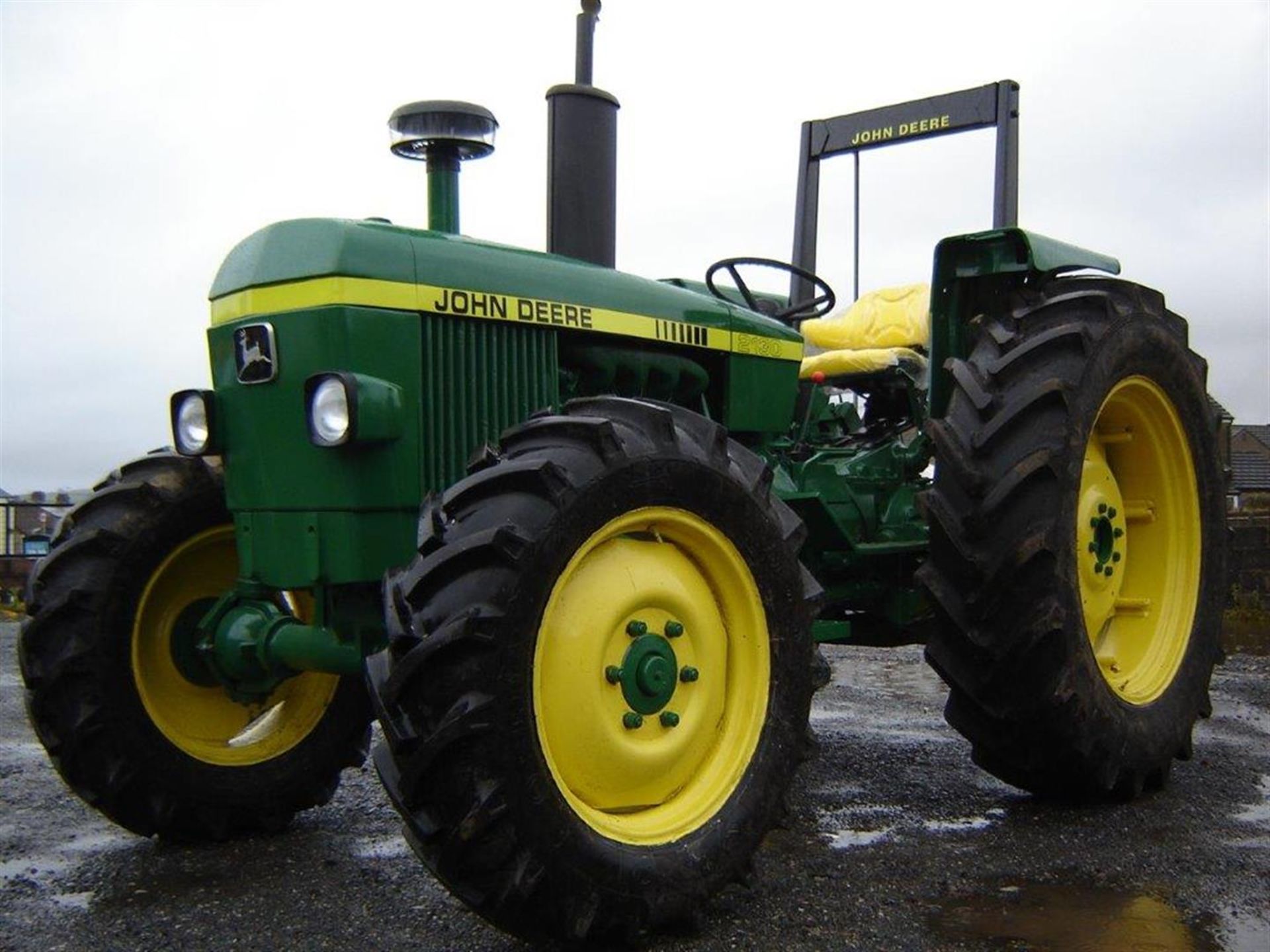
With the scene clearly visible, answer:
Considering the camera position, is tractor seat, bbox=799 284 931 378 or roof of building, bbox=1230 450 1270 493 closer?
tractor seat, bbox=799 284 931 378

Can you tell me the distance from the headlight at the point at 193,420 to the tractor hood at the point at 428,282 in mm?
221

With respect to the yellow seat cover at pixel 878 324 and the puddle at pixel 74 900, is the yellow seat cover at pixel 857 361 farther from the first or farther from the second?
the puddle at pixel 74 900

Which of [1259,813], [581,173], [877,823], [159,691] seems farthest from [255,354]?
[1259,813]

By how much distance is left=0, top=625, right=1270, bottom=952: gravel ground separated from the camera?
9.85ft

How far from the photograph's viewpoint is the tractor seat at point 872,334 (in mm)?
5523

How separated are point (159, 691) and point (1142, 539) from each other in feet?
11.0

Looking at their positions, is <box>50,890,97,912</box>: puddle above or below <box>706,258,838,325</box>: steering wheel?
below

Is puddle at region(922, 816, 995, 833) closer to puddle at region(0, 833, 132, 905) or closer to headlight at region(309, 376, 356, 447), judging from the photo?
headlight at region(309, 376, 356, 447)

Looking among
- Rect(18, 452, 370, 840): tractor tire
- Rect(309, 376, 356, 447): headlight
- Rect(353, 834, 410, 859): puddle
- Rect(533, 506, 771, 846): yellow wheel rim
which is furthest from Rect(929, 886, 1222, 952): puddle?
Rect(18, 452, 370, 840): tractor tire

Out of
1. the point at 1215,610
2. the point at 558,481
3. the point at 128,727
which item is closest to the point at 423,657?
the point at 558,481

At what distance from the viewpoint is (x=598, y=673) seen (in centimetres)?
288

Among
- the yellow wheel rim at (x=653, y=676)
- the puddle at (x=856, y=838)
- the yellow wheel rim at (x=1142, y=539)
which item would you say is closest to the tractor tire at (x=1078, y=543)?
the yellow wheel rim at (x=1142, y=539)

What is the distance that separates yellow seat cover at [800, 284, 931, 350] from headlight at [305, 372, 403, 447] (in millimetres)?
2868

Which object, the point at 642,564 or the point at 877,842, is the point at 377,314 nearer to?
the point at 642,564
